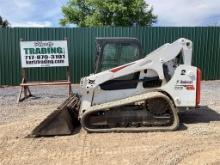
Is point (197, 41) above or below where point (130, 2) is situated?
below

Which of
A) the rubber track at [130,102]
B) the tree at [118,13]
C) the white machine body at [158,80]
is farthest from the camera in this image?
the tree at [118,13]

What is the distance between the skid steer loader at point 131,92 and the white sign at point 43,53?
4445 mm

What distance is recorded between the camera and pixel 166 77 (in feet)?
27.9

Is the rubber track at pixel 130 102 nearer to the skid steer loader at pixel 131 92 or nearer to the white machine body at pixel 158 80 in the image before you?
the skid steer loader at pixel 131 92

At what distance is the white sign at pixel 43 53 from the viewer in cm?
1291

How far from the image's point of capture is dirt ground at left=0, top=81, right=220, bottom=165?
20.8 ft

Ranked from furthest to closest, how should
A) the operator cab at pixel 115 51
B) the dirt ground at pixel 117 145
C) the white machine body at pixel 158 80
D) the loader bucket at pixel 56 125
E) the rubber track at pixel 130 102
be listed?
1. the operator cab at pixel 115 51
2. the white machine body at pixel 158 80
3. the rubber track at pixel 130 102
4. the loader bucket at pixel 56 125
5. the dirt ground at pixel 117 145

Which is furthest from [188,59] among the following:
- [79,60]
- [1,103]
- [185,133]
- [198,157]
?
[79,60]

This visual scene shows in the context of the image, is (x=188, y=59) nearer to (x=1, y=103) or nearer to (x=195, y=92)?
(x=195, y=92)

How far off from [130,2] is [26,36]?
76.8 ft

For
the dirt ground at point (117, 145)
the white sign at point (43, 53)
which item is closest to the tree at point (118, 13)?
the white sign at point (43, 53)

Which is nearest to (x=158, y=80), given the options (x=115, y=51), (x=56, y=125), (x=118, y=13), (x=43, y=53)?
(x=115, y=51)

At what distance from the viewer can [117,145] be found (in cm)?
711

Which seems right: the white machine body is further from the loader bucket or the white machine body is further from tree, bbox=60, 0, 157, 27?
tree, bbox=60, 0, 157, 27
